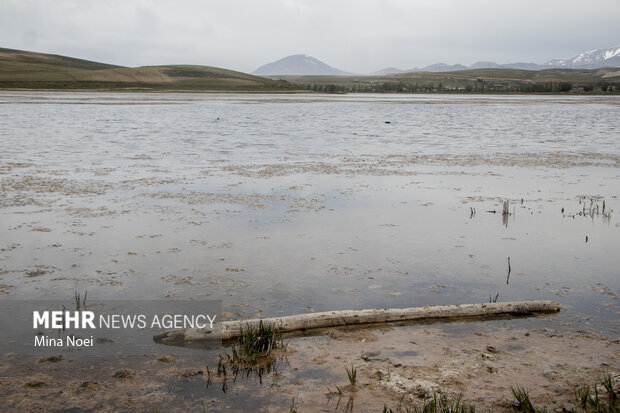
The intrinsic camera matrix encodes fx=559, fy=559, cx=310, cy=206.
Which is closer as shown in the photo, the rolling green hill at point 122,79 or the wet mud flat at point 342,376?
the wet mud flat at point 342,376

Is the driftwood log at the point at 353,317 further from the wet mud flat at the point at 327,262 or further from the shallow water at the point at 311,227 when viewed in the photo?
the shallow water at the point at 311,227

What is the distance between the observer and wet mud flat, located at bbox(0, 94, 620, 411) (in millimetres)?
5492

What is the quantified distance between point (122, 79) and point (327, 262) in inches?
5326

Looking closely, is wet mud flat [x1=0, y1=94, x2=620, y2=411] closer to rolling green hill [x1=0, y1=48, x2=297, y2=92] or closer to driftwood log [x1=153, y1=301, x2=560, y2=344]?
driftwood log [x1=153, y1=301, x2=560, y2=344]

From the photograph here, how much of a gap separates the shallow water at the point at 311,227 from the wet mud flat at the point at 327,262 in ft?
0.16

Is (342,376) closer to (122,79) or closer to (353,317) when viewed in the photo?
(353,317)

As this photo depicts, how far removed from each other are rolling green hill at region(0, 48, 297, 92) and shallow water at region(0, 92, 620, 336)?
102537 mm

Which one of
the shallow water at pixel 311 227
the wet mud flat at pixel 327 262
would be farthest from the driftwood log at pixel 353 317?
the shallow water at pixel 311 227

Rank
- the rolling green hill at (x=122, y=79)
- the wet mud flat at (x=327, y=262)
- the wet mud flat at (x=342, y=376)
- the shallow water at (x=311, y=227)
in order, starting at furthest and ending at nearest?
the rolling green hill at (x=122, y=79), the shallow water at (x=311, y=227), the wet mud flat at (x=327, y=262), the wet mud flat at (x=342, y=376)

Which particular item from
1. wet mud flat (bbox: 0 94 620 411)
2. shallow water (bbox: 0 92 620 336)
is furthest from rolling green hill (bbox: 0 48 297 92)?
wet mud flat (bbox: 0 94 620 411)

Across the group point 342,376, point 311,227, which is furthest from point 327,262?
point 342,376

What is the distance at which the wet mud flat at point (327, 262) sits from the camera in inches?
216

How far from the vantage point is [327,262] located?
30.2 feet

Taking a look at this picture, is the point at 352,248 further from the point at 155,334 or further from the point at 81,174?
the point at 81,174
